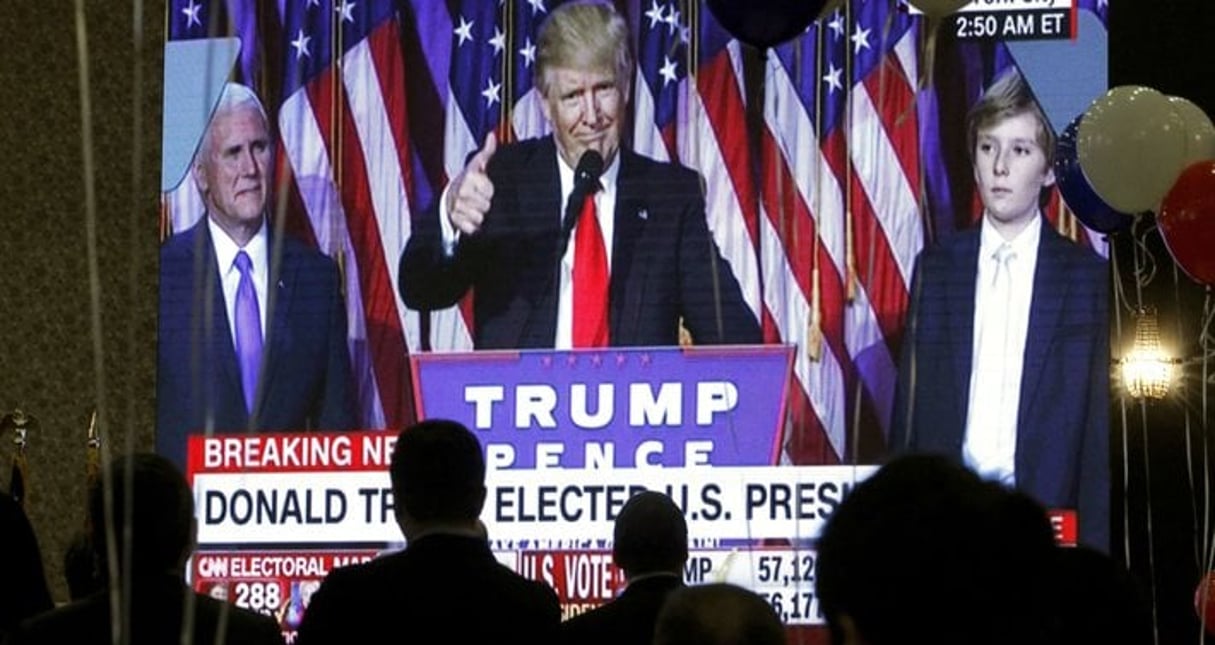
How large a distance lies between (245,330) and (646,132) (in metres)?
1.58

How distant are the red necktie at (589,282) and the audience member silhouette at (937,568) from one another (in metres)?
6.44

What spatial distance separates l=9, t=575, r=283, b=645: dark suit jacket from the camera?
2.50 m

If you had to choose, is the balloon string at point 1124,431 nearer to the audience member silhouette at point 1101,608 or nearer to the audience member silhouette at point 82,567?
the audience member silhouette at point 82,567

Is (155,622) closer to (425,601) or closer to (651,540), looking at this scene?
(425,601)

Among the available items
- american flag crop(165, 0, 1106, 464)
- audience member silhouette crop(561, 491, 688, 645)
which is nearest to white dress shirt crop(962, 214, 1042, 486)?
american flag crop(165, 0, 1106, 464)

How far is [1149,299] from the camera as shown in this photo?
8375 millimetres

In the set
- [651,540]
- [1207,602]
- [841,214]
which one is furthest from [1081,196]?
[651,540]

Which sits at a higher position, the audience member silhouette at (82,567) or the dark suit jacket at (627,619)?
the audience member silhouette at (82,567)

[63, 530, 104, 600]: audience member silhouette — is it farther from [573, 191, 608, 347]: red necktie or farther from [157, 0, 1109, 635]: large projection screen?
[573, 191, 608, 347]: red necktie

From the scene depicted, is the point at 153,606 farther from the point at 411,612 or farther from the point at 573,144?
the point at 573,144

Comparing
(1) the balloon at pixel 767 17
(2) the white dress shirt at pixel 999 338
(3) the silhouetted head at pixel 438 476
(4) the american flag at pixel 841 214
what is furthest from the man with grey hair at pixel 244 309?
(3) the silhouetted head at pixel 438 476

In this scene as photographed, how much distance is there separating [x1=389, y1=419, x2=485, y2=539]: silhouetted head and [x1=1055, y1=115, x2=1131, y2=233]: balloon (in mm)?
3470

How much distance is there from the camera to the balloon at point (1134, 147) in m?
5.77

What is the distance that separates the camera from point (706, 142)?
7.62 m
